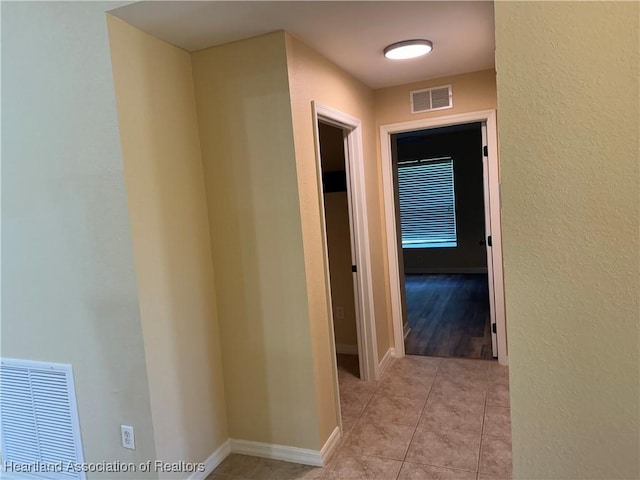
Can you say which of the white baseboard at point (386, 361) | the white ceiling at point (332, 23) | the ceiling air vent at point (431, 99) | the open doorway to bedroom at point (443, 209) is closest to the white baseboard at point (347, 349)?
the white baseboard at point (386, 361)

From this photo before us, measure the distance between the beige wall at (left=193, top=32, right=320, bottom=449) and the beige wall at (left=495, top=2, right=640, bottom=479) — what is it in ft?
4.59

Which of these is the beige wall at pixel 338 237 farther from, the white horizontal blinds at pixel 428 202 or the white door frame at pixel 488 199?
→ the white horizontal blinds at pixel 428 202

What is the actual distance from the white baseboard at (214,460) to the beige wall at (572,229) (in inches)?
72.6

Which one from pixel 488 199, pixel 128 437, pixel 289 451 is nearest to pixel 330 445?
pixel 289 451

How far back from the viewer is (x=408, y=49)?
2.51 meters

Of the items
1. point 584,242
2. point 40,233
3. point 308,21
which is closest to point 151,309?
point 40,233

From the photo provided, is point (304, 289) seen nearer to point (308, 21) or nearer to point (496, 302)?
point (308, 21)

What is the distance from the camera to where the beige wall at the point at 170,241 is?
203cm

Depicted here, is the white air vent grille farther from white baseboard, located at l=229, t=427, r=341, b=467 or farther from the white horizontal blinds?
the white horizontal blinds

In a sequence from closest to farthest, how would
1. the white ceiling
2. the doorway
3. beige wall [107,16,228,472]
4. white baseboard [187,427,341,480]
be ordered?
the white ceiling, beige wall [107,16,228,472], white baseboard [187,427,341,480], the doorway

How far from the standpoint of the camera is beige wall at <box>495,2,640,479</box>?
3.10 ft

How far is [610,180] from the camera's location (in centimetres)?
95

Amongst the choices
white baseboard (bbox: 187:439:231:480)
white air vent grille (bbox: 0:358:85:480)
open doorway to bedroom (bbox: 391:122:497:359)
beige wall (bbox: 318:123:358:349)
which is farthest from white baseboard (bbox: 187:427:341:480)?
open doorway to bedroom (bbox: 391:122:497:359)

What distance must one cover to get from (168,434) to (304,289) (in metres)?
0.97
